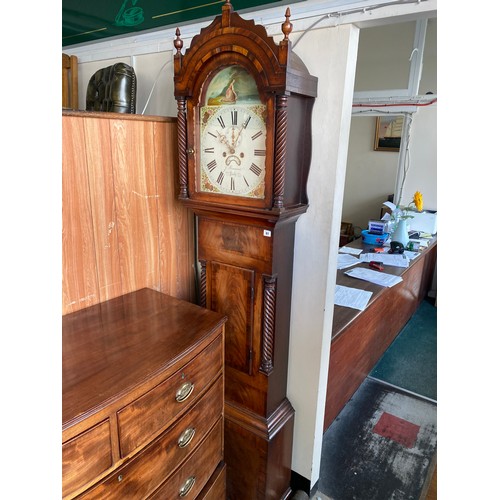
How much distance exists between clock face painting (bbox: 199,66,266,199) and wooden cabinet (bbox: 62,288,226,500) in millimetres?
455

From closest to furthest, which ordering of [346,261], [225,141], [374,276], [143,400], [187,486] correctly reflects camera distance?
[143,400] → [187,486] → [225,141] → [374,276] → [346,261]

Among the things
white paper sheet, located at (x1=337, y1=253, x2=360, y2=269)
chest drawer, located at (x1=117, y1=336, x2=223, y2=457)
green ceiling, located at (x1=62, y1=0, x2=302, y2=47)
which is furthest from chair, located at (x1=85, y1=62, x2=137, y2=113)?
white paper sheet, located at (x1=337, y1=253, x2=360, y2=269)

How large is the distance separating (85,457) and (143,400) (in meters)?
0.17

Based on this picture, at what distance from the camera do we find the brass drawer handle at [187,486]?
3.80 ft

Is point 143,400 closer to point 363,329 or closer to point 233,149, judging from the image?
point 233,149

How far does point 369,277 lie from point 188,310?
5.56ft

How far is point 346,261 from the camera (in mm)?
2908

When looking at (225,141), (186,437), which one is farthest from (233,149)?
(186,437)

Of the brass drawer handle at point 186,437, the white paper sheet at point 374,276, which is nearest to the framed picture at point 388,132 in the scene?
the white paper sheet at point 374,276

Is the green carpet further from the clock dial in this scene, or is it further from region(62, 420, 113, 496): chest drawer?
region(62, 420, 113, 496): chest drawer
